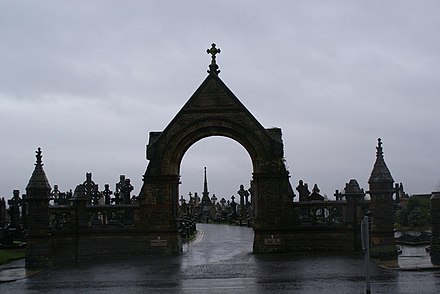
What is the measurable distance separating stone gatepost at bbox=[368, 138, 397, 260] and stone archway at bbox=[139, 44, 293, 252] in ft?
14.0

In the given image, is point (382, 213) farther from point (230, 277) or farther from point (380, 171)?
point (230, 277)

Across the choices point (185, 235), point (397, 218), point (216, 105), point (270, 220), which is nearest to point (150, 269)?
point (270, 220)

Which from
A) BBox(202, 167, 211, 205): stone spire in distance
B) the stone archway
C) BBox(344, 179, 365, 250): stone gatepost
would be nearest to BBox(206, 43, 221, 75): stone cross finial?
the stone archway

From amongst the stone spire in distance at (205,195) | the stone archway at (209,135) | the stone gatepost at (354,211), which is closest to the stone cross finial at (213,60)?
the stone archway at (209,135)

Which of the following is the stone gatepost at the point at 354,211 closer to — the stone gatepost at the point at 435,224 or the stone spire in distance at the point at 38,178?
the stone gatepost at the point at 435,224

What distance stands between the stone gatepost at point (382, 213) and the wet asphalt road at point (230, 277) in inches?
38.6

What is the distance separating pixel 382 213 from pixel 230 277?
7.42m

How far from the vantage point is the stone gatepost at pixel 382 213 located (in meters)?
21.3

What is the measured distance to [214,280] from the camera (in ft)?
54.6

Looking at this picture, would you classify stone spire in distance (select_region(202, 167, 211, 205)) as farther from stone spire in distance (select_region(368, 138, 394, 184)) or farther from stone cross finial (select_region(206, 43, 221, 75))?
stone spire in distance (select_region(368, 138, 394, 184))

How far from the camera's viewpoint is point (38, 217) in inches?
877

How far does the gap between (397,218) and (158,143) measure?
78.4 feet

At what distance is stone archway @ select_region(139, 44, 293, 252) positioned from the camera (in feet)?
82.3

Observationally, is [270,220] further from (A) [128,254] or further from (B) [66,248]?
(B) [66,248]
